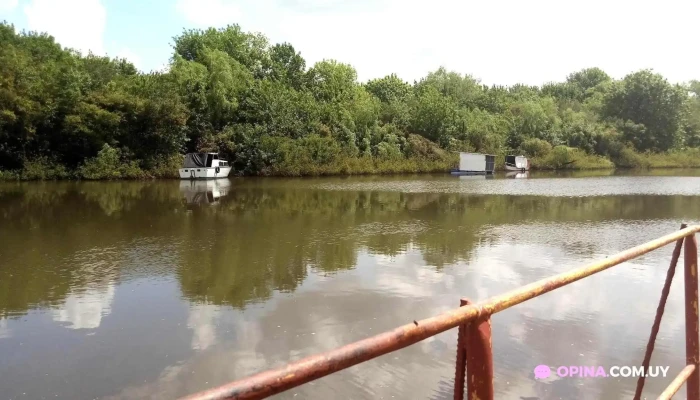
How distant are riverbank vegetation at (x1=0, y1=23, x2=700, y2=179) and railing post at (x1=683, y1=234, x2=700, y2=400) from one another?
3066 centimetres

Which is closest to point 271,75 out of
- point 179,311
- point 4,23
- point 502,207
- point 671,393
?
point 4,23

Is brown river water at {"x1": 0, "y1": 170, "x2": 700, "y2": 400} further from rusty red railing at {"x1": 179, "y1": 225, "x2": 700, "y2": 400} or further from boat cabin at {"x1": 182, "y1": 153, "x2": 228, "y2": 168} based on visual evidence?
boat cabin at {"x1": 182, "y1": 153, "x2": 228, "y2": 168}

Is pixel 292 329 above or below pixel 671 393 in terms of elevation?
below

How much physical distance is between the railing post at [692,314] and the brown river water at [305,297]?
1673mm

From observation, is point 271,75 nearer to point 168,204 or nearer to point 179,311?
point 168,204

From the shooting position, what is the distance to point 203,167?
1171 inches

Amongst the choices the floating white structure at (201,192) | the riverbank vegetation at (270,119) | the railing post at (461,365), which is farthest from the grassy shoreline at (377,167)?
the railing post at (461,365)

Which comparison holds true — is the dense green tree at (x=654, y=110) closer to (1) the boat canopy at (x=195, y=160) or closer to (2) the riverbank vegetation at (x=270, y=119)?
(2) the riverbank vegetation at (x=270, y=119)

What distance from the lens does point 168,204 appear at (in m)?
18.1

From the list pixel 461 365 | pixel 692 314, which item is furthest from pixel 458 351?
pixel 692 314

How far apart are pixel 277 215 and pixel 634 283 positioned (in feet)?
32.4

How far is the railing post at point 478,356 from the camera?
1.59 m
